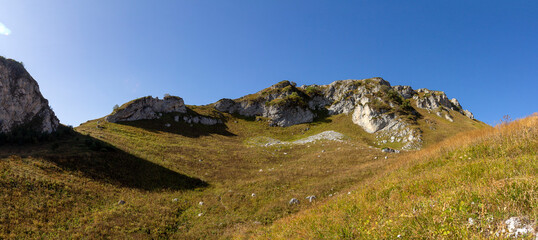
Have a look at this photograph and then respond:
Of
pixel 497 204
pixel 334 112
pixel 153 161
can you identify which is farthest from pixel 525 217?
pixel 334 112

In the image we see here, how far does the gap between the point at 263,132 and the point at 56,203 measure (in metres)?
57.6

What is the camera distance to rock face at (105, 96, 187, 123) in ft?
183

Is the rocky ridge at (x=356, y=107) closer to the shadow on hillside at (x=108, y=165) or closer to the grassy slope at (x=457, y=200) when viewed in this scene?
the grassy slope at (x=457, y=200)

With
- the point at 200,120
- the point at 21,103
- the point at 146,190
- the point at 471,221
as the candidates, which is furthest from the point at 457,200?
the point at 200,120

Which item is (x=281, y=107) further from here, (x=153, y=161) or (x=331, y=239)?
(x=331, y=239)

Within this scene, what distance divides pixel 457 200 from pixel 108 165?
28984 mm

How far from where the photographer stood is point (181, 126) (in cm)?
6159

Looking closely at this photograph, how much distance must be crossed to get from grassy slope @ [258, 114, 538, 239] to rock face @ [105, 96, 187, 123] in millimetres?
65349

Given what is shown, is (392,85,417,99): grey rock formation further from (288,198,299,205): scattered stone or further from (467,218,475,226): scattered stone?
(467,218,475,226): scattered stone

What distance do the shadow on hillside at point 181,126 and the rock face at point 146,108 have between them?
2.43m

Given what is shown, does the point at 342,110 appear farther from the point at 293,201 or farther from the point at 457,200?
the point at 457,200

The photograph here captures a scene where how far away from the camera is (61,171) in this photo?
58.2 ft

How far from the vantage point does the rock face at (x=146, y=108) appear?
183 ft

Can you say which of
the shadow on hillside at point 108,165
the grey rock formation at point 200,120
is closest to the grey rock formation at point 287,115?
the grey rock formation at point 200,120
